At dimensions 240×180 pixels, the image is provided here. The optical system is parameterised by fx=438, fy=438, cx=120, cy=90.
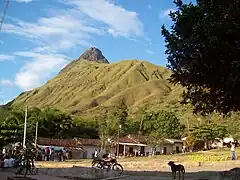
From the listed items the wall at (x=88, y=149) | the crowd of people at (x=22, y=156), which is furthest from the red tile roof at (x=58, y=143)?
the crowd of people at (x=22, y=156)

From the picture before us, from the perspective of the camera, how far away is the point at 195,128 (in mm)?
88750

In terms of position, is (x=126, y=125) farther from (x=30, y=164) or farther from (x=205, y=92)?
(x=205, y=92)

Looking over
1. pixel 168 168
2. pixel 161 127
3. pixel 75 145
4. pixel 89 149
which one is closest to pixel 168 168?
pixel 168 168

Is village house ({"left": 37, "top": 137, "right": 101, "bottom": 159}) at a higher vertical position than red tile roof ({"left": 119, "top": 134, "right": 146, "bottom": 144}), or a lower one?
lower

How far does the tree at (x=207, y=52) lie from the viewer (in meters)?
12.0

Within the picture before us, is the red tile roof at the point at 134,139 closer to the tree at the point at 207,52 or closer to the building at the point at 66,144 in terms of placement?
the building at the point at 66,144

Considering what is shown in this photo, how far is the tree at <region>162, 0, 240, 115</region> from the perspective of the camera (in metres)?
12.0

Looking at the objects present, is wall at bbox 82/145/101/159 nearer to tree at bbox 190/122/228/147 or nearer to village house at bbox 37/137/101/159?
village house at bbox 37/137/101/159

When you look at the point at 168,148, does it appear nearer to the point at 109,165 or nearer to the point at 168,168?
the point at 168,168

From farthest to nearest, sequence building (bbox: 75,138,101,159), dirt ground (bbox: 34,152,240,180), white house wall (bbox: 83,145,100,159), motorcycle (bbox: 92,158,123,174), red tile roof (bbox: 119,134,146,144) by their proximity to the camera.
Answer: red tile roof (bbox: 119,134,146,144)
white house wall (bbox: 83,145,100,159)
building (bbox: 75,138,101,159)
motorcycle (bbox: 92,158,123,174)
dirt ground (bbox: 34,152,240,180)

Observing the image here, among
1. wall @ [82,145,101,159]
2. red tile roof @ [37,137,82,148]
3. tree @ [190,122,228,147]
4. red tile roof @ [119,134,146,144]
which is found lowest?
wall @ [82,145,101,159]

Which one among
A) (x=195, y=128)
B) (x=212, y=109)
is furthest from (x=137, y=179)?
(x=195, y=128)

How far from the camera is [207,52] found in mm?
12305

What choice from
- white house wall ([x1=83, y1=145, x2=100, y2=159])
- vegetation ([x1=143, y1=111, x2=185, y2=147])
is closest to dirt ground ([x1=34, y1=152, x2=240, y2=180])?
white house wall ([x1=83, y1=145, x2=100, y2=159])
